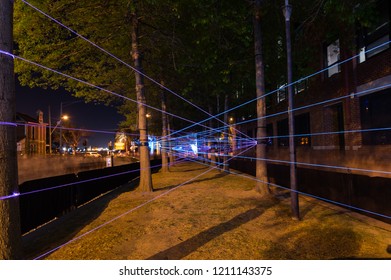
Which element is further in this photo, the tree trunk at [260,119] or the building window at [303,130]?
the building window at [303,130]

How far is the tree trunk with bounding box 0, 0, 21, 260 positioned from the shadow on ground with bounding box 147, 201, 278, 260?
2.28 meters

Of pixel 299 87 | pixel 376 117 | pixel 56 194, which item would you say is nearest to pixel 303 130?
pixel 299 87

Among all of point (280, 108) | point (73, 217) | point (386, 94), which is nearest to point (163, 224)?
point (73, 217)

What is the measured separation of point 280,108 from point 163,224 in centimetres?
2122

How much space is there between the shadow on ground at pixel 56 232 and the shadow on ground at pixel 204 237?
92.4 inches

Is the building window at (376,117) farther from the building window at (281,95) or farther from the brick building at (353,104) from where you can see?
the building window at (281,95)

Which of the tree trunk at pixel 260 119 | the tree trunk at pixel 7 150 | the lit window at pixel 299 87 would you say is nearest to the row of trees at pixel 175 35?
the tree trunk at pixel 260 119

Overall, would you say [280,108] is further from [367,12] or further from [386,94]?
[367,12]

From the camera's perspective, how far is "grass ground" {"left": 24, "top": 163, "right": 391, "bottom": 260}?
5.67m

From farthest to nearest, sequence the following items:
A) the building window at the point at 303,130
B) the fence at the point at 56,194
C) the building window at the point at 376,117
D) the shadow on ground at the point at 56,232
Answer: the building window at the point at 303,130 < the building window at the point at 376,117 < the fence at the point at 56,194 < the shadow on ground at the point at 56,232

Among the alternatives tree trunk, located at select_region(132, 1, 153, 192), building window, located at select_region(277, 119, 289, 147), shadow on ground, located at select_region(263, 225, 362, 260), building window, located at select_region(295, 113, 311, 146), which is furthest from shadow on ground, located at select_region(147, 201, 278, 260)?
building window, located at select_region(277, 119, 289, 147)

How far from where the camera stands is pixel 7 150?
4.27 meters

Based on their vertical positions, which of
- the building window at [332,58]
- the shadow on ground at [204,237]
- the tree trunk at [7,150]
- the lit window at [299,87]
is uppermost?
the building window at [332,58]

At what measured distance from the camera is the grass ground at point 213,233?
A: 18.6ft
